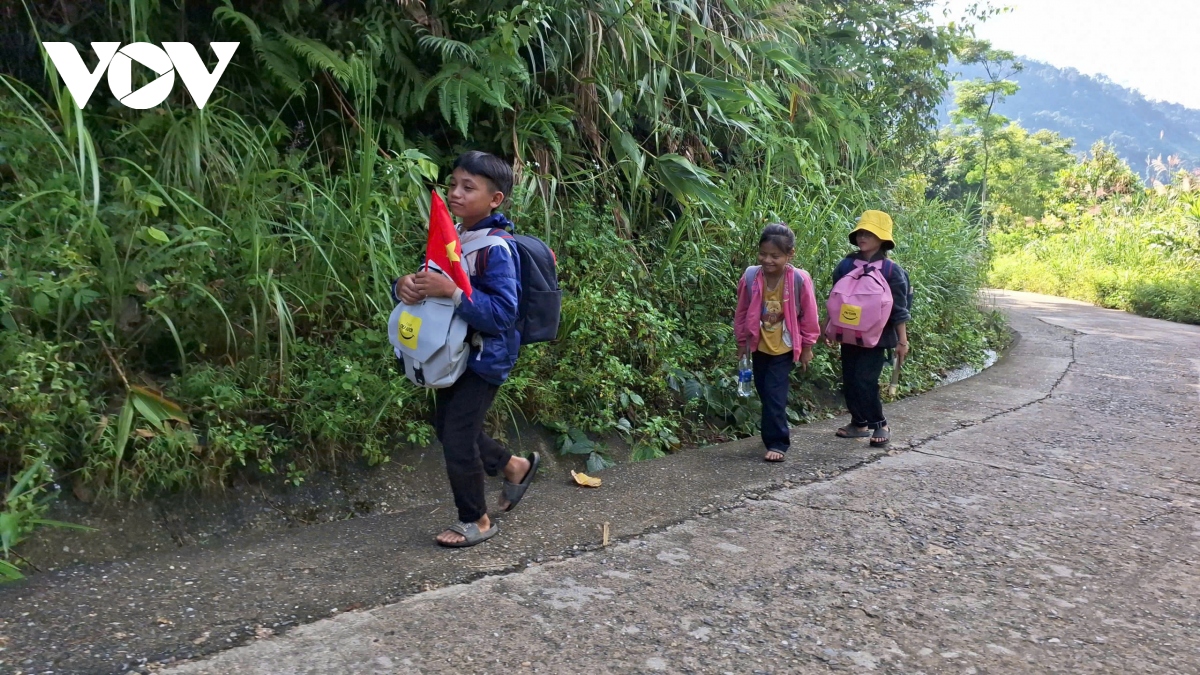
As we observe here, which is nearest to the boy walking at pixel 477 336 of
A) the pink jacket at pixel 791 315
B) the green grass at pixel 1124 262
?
the pink jacket at pixel 791 315

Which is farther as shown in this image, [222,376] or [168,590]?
[222,376]

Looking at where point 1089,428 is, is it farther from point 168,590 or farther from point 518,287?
point 168,590

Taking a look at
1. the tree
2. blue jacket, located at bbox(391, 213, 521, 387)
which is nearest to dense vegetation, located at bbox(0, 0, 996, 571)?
blue jacket, located at bbox(391, 213, 521, 387)

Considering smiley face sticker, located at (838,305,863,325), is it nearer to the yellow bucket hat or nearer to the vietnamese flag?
the yellow bucket hat

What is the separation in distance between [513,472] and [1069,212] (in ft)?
101

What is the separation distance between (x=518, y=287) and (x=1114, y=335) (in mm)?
10518

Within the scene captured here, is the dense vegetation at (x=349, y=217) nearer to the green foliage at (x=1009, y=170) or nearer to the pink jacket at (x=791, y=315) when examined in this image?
the pink jacket at (x=791, y=315)

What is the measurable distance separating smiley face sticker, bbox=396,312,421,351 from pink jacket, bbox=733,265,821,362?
87.6 inches

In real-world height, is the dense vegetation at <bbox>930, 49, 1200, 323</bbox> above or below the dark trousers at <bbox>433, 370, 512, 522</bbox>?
above

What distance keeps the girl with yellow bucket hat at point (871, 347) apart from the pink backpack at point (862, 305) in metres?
0.05

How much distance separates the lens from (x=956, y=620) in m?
2.84

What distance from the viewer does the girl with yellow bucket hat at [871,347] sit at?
5.23 meters

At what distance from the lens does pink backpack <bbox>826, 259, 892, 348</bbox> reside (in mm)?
5139

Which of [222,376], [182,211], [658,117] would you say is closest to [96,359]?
[222,376]
